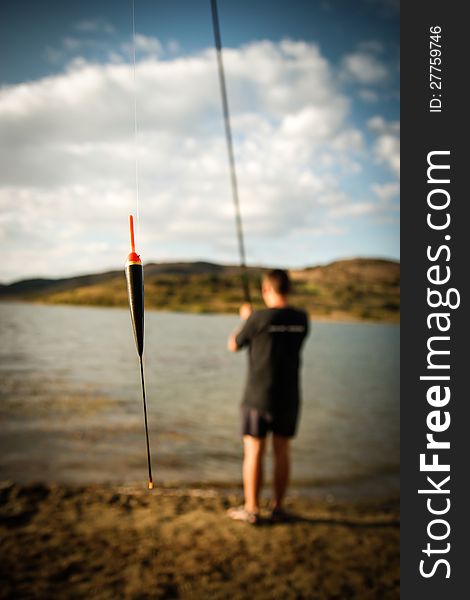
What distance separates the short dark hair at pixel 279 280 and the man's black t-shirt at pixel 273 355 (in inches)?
8.2

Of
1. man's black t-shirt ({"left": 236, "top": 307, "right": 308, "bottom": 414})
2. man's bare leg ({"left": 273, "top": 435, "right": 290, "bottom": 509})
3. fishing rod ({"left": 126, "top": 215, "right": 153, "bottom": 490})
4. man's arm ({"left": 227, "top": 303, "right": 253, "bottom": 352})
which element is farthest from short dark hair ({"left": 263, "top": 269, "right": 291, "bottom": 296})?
fishing rod ({"left": 126, "top": 215, "right": 153, "bottom": 490})

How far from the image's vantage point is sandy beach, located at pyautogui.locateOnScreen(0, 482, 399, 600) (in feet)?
12.1

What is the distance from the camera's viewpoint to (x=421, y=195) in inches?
187

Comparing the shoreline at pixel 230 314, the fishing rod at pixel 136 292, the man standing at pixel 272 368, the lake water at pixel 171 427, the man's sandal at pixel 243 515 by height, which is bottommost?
the shoreline at pixel 230 314

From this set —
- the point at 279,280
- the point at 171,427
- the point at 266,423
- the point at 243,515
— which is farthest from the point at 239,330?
the point at 171,427

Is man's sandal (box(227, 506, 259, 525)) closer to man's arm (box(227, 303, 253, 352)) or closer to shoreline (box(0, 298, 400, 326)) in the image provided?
man's arm (box(227, 303, 253, 352))

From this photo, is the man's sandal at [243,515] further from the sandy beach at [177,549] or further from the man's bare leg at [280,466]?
the man's bare leg at [280,466]

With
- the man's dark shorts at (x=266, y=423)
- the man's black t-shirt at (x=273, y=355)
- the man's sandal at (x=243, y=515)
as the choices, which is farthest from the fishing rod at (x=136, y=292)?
the man's sandal at (x=243, y=515)

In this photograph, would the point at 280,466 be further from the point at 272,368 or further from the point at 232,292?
the point at 232,292

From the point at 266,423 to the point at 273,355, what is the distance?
28.0 inches

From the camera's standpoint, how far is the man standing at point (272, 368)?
14.3 feet

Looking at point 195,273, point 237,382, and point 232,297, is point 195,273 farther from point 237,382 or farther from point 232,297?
point 237,382

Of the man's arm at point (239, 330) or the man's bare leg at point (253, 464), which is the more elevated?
the man's arm at point (239, 330)

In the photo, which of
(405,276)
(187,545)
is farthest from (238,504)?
(405,276)
